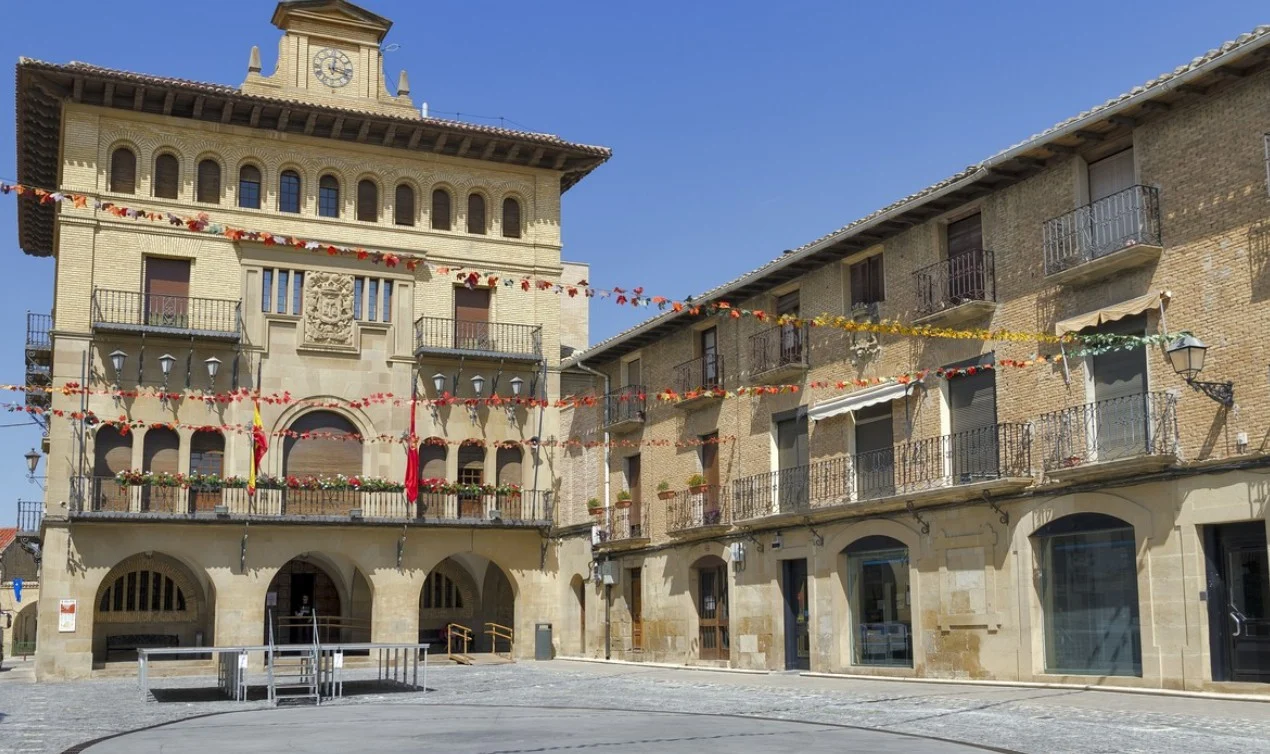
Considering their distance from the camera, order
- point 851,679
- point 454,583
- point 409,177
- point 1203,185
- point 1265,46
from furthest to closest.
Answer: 1. point 454,583
2. point 409,177
3. point 851,679
4. point 1203,185
5. point 1265,46

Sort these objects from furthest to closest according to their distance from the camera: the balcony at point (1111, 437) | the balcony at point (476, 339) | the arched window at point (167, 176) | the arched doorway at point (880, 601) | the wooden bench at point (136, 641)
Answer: the wooden bench at point (136, 641)
the balcony at point (476, 339)
the arched window at point (167, 176)
the arched doorway at point (880, 601)
the balcony at point (1111, 437)

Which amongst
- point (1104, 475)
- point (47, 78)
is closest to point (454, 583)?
point (47, 78)

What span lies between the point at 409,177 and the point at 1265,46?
21945 millimetres

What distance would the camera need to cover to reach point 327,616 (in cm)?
3528

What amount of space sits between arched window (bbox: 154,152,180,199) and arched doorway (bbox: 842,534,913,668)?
1788 cm

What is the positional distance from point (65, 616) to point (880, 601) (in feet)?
57.5

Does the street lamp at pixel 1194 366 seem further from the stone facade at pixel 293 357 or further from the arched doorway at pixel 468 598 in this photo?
the arched doorway at pixel 468 598

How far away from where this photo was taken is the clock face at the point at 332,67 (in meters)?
34.1

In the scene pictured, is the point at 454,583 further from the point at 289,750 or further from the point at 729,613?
the point at 289,750

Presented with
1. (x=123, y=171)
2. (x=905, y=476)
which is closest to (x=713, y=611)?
(x=905, y=476)

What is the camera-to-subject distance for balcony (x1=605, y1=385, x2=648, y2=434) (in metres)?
32.6

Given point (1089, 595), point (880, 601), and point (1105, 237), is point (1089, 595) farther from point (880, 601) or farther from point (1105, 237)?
point (1105, 237)

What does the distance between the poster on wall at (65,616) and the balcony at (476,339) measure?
965 centimetres

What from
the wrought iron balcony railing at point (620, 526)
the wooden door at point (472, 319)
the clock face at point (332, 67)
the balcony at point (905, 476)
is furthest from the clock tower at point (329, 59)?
the balcony at point (905, 476)
